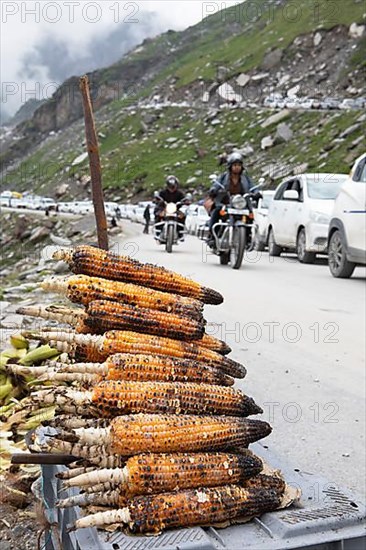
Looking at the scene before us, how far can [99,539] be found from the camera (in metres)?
2.22

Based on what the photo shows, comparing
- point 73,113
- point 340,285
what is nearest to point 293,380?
point 340,285

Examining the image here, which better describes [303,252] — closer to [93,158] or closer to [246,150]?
[93,158]

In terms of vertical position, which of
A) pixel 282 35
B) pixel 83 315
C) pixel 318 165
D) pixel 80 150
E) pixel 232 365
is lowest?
pixel 232 365

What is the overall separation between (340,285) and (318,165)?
3723cm

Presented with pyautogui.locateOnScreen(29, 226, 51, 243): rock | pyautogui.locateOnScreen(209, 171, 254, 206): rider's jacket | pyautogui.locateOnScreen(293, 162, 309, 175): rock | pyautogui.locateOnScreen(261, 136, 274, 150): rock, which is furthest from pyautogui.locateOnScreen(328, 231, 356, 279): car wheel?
pyautogui.locateOnScreen(261, 136, 274, 150): rock

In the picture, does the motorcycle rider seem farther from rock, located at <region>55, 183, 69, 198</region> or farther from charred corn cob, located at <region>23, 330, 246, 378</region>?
rock, located at <region>55, 183, 69, 198</region>

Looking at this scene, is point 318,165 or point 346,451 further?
point 318,165

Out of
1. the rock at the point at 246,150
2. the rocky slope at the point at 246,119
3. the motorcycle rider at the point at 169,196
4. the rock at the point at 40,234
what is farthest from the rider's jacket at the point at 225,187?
the rock at the point at 246,150

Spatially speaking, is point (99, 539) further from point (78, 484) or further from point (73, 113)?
point (73, 113)

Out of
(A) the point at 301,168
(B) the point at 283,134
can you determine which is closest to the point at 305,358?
(A) the point at 301,168

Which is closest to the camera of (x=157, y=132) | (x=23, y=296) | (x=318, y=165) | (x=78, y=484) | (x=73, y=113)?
(x=78, y=484)

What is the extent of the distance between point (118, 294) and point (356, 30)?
3153 inches

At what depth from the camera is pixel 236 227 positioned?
14492 mm

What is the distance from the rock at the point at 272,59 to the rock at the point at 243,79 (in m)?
2.49
